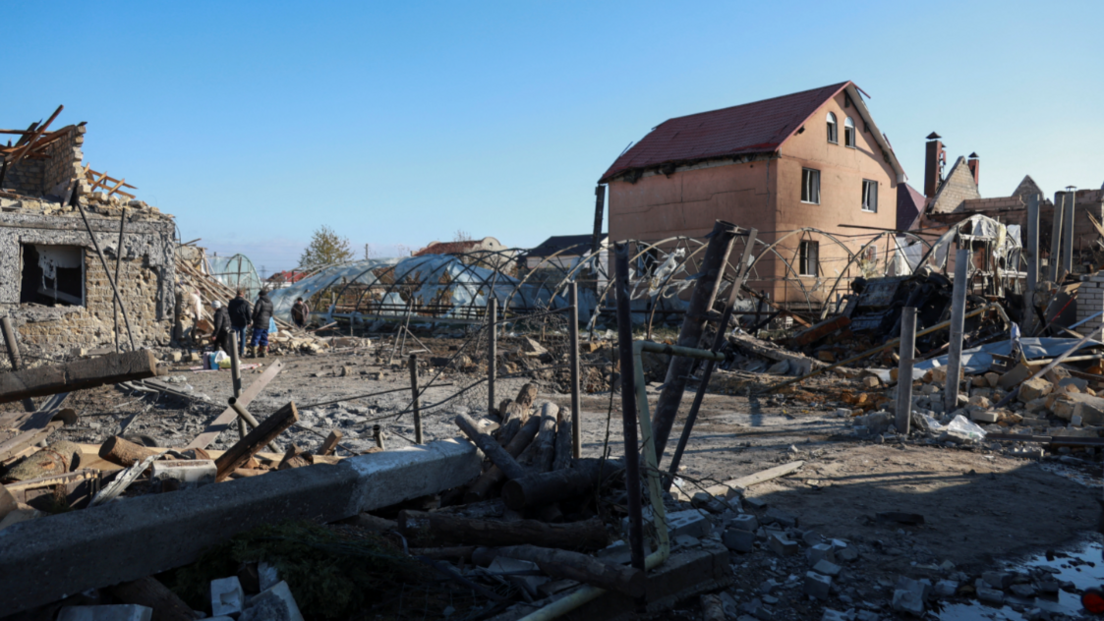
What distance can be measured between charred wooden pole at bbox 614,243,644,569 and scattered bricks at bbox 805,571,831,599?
1248 mm

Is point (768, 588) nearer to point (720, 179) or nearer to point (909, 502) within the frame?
point (909, 502)

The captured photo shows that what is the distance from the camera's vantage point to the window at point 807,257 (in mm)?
25688

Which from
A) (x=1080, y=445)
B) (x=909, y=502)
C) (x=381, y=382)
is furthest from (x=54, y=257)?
(x=1080, y=445)

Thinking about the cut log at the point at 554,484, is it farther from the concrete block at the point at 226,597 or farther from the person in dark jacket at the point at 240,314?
the person in dark jacket at the point at 240,314

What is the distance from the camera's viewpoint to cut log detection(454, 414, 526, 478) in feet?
17.6

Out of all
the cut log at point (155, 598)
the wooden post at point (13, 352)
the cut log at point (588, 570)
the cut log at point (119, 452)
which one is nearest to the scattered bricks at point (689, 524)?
the cut log at point (588, 570)

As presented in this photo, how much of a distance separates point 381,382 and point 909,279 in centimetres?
1174

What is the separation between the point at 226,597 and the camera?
11.2 ft

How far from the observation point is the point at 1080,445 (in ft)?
25.2

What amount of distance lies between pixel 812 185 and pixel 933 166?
2222cm

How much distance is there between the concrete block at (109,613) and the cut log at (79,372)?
1214 mm

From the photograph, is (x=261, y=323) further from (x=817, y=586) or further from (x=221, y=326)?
(x=817, y=586)

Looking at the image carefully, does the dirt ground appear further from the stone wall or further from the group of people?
the stone wall

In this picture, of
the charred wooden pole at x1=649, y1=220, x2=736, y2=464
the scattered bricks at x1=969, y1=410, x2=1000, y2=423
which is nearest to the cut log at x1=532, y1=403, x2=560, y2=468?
the charred wooden pole at x1=649, y1=220, x2=736, y2=464
